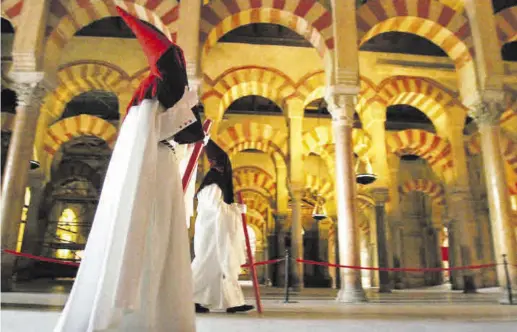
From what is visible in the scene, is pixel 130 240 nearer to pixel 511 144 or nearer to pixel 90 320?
pixel 90 320

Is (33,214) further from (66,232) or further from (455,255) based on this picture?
(455,255)

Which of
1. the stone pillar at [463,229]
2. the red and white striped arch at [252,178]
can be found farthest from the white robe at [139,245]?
the red and white striped arch at [252,178]

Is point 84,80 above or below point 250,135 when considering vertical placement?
above

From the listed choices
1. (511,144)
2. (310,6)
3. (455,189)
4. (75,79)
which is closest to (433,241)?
(511,144)

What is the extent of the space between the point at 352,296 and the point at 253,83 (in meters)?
4.31

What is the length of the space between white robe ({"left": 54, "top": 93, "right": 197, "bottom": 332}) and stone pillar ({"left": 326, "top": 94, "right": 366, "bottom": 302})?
3433 mm

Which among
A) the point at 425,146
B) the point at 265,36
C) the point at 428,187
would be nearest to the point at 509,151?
the point at 425,146

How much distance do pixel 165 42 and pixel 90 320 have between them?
1.09 meters

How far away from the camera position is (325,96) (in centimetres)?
538

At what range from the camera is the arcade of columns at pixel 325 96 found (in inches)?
205

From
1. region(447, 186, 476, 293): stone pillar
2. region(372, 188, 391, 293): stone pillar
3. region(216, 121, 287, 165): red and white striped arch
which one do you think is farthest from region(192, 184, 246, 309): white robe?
region(216, 121, 287, 165): red and white striped arch

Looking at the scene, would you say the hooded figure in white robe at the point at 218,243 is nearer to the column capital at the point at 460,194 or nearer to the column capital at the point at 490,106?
the column capital at the point at 490,106

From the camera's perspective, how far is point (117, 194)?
1.50m

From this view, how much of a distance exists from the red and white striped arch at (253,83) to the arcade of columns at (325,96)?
22 millimetres
